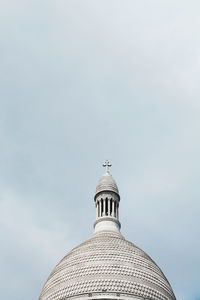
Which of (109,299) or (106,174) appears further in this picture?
(106,174)

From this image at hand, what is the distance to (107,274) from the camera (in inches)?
1476

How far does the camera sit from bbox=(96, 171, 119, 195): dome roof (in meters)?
44.7

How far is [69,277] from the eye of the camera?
3803cm

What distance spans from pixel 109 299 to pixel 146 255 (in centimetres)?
519

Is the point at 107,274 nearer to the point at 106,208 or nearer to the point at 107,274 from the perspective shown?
the point at 107,274

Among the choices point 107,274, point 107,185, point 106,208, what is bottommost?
point 107,274

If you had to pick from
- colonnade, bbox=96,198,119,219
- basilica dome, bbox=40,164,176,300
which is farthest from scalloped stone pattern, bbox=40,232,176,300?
colonnade, bbox=96,198,119,219

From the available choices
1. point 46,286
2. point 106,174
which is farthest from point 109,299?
point 106,174

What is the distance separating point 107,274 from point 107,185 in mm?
8313

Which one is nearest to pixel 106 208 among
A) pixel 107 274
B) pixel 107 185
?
pixel 107 185

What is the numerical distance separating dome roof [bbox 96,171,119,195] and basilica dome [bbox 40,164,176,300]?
136 inches

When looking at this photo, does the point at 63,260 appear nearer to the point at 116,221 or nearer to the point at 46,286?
the point at 46,286

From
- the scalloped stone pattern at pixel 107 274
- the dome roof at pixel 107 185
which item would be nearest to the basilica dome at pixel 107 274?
the scalloped stone pattern at pixel 107 274

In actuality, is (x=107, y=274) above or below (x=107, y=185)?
below
